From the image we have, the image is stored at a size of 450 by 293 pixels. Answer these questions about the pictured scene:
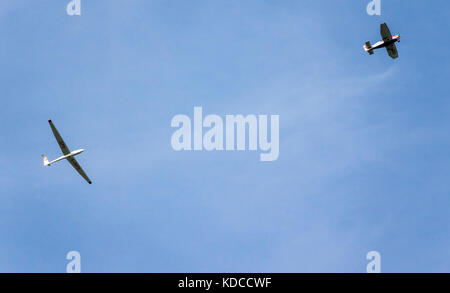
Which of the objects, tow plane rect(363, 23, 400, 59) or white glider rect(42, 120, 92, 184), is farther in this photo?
white glider rect(42, 120, 92, 184)

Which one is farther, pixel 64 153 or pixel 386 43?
pixel 64 153

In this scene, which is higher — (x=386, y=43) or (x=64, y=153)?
(x=386, y=43)

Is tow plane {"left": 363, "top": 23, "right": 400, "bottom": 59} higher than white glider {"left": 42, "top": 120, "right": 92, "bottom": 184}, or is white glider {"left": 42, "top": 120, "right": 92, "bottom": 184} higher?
tow plane {"left": 363, "top": 23, "right": 400, "bottom": 59}

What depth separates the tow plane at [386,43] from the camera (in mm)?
133875

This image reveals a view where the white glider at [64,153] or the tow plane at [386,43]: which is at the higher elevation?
the tow plane at [386,43]

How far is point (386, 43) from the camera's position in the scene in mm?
135375

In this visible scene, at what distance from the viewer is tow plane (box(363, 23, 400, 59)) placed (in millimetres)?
133875

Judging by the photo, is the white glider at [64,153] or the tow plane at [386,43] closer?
the tow plane at [386,43]
